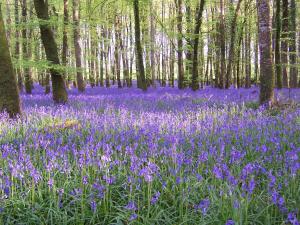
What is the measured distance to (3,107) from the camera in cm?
782

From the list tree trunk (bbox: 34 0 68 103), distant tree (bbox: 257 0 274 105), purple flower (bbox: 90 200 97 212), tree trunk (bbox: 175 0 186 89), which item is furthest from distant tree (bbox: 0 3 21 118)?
tree trunk (bbox: 175 0 186 89)

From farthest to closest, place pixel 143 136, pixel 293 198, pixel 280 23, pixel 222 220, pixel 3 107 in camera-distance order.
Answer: pixel 280 23, pixel 3 107, pixel 143 136, pixel 293 198, pixel 222 220

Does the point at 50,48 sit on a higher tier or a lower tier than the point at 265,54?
higher

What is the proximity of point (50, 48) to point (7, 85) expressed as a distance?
4.44 m

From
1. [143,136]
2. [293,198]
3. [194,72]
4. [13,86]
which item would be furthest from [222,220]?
[194,72]

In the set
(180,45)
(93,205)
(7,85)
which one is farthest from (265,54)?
(180,45)

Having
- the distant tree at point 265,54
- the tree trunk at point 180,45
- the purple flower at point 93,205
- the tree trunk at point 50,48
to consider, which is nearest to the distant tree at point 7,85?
the tree trunk at point 50,48

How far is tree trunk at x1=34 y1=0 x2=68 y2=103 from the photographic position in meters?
11.5

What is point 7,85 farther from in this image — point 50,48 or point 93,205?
point 93,205

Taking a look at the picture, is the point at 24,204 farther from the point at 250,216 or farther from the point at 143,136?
the point at 143,136

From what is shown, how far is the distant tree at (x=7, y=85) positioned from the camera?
774cm

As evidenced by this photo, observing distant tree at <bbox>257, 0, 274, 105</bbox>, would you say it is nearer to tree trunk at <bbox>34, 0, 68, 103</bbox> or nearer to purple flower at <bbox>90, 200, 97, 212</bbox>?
tree trunk at <bbox>34, 0, 68, 103</bbox>

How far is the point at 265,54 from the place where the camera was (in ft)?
30.5

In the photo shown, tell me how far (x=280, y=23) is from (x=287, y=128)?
1327cm
